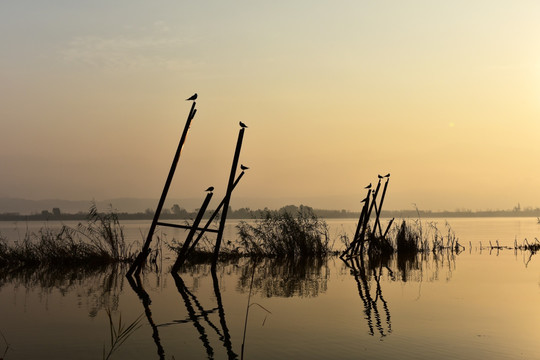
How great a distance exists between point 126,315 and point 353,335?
4960 mm

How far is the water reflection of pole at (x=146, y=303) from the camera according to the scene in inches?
381

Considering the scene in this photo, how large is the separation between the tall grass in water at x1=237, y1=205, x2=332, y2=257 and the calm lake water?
5983mm

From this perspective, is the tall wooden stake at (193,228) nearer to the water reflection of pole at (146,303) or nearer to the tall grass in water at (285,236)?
the water reflection of pole at (146,303)

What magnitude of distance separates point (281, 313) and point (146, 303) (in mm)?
3445

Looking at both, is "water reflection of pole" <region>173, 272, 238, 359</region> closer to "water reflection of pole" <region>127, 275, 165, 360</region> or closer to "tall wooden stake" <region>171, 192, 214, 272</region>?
"water reflection of pole" <region>127, 275, 165, 360</region>

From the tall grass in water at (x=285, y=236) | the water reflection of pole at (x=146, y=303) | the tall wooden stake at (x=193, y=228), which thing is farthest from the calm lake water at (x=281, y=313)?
the tall grass in water at (x=285, y=236)

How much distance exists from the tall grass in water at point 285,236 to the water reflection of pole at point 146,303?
9.63 m

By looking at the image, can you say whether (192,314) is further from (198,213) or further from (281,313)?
(198,213)

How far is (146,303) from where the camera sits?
47.4ft

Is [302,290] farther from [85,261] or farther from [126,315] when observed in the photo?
[85,261]

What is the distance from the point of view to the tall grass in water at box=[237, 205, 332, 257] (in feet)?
91.8

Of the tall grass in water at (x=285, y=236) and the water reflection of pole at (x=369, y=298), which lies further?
the tall grass in water at (x=285, y=236)

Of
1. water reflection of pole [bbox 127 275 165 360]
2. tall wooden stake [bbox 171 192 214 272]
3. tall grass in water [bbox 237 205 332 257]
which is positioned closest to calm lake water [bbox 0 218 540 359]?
water reflection of pole [bbox 127 275 165 360]

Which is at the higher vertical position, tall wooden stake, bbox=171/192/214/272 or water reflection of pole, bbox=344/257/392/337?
tall wooden stake, bbox=171/192/214/272
